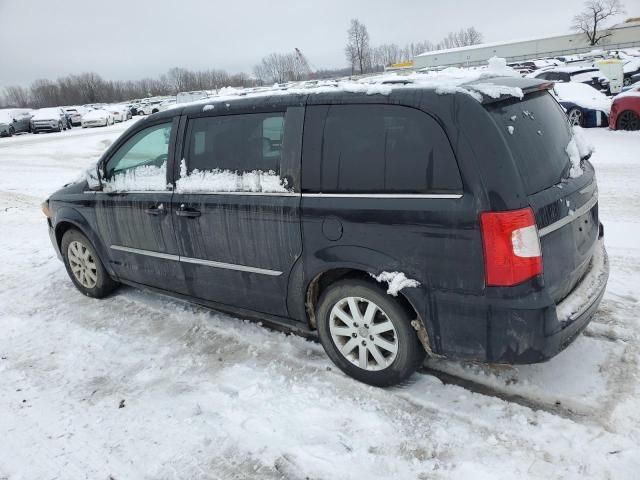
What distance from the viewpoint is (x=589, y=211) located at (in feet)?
10.6

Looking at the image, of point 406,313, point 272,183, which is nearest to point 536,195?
point 406,313

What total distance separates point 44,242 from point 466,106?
6.75 meters

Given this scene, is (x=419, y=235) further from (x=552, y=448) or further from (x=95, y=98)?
(x=95, y=98)

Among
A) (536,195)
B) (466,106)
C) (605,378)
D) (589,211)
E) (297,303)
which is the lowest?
(605,378)

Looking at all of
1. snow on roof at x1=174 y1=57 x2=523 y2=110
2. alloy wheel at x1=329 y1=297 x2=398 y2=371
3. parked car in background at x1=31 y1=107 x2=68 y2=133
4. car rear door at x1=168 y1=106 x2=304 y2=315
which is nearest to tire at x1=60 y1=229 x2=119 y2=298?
car rear door at x1=168 y1=106 x2=304 y2=315

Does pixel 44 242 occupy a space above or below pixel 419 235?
below

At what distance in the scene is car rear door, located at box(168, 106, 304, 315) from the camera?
3342mm

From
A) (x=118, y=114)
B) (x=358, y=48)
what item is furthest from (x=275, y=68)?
(x=118, y=114)

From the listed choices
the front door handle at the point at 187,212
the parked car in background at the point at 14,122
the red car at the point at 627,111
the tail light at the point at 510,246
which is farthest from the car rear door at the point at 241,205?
the parked car in background at the point at 14,122

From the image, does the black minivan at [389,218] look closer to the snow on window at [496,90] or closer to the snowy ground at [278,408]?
the snow on window at [496,90]

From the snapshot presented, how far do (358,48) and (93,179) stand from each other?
108272 mm

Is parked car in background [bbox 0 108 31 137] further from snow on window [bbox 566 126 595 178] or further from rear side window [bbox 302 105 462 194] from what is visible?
snow on window [bbox 566 126 595 178]

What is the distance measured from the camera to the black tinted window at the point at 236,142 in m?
3.43

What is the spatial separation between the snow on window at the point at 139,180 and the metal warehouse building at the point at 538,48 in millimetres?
83884
